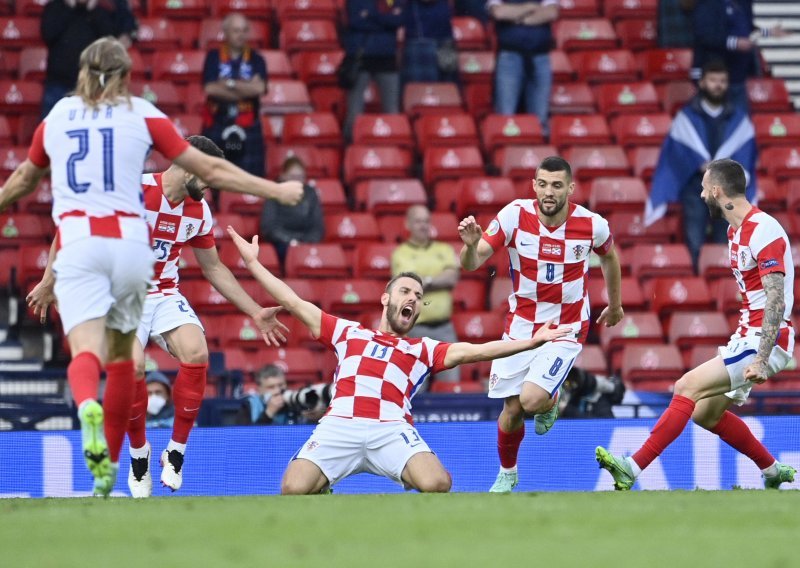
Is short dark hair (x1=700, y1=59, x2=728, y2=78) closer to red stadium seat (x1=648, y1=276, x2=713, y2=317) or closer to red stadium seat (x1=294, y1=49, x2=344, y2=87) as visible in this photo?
red stadium seat (x1=648, y1=276, x2=713, y2=317)

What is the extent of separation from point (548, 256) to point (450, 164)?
6.09m

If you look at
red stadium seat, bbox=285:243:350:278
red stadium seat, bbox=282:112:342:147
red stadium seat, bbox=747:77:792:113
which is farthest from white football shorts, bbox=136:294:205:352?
red stadium seat, bbox=747:77:792:113

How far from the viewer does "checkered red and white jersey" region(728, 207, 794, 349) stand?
28.0ft

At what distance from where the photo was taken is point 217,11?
1673 centimetres

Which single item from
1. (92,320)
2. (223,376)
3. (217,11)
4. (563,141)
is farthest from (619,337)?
(92,320)

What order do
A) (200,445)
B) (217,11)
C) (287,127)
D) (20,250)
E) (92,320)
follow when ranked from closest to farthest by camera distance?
1. (92,320)
2. (200,445)
3. (20,250)
4. (287,127)
5. (217,11)

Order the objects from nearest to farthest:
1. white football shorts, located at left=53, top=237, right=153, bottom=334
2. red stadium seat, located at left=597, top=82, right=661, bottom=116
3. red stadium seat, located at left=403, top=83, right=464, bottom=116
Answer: white football shorts, located at left=53, top=237, right=153, bottom=334 < red stadium seat, located at left=403, top=83, right=464, bottom=116 < red stadium seat, located at left=597, top=82, right=661, bottom=116

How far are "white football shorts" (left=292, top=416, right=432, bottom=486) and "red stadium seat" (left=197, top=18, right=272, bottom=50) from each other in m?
8.32

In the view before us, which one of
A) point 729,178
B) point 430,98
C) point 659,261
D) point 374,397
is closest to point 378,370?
point 374,397

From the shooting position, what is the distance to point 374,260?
13773mm

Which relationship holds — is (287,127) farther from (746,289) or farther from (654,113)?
(746,289)

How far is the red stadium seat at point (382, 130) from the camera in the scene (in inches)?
602

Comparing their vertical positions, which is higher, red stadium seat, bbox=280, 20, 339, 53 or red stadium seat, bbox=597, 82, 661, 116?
red stadium seat, bbox=280, 20, 339, 53

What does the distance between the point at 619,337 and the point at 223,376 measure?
3.95 meters
